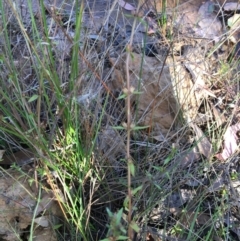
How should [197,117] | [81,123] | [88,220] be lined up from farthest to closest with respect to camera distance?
[197,117], [81,123], [88,220]

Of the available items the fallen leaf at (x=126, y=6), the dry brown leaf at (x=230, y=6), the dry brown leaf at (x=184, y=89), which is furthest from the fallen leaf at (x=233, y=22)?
the fallen leaf at (x=126, y=6)

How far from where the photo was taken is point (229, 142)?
1.76 metres

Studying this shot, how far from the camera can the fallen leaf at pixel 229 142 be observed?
1708mm

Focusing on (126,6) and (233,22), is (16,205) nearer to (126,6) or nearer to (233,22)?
(126,6)

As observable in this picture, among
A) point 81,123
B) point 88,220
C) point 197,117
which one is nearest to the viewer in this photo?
point 88,220

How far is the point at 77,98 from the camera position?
5.00 feet

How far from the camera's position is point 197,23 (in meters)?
2.12

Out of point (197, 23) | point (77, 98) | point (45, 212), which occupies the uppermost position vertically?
point (197, 23)

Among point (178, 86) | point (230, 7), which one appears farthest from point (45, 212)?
point (230, 7)

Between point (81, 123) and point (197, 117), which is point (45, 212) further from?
point (197, 117)

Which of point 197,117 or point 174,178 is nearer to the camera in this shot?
point 174,178

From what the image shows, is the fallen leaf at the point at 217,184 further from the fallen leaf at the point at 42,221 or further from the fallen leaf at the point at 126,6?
the fallen leaf at the point at 126,6

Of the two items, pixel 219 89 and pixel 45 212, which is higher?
pixel 219 89

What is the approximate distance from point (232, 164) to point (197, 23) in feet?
2.48
